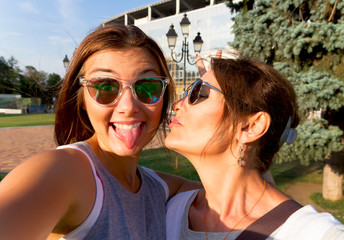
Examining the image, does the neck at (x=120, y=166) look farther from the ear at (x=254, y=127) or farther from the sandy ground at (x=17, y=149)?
the sandy ground at (x=17, y=149)

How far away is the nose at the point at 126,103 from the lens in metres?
1.50

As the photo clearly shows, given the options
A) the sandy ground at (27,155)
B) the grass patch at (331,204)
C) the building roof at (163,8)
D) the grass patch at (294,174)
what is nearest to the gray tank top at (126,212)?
the sandy ground at (27,155)

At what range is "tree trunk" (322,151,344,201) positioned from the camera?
619cm

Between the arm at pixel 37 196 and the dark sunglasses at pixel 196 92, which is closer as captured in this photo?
the arm at pixel 37 196

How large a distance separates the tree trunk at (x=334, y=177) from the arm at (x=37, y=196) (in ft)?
22.6

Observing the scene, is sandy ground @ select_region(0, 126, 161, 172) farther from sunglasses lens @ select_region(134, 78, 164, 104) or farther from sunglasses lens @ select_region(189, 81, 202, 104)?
sunglasses lens @ select_region(134, 78, 164, 104)

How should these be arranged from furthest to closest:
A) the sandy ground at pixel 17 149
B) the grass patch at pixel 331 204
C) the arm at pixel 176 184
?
the sandy ground at pixel 17 149 < the grass patch at pixel 331 204 < the arm at pixel 176 184

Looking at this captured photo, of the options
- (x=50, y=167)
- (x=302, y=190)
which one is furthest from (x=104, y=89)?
(x=302, y=190)

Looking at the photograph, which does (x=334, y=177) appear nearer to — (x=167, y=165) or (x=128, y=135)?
(x=167, y=165)

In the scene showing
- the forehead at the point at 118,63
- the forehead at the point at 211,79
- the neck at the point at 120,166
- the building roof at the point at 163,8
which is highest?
the building roof at the point at 163,8

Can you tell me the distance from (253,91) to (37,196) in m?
1.47

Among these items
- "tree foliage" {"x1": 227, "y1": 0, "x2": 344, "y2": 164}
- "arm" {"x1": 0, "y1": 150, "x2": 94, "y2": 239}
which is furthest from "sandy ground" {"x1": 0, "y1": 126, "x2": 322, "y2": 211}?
"arm" {"x1": 0, "y1": 150, "x2": 94, "y2": 239}

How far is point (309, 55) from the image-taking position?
17.9 feet

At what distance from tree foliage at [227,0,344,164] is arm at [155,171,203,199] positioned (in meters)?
3.59
